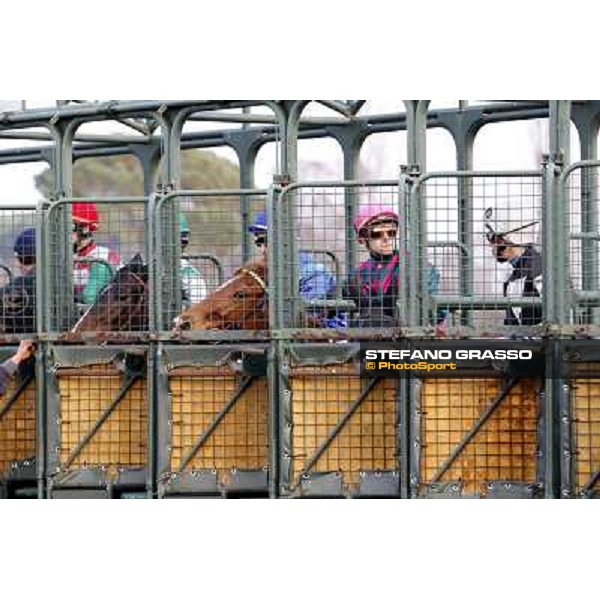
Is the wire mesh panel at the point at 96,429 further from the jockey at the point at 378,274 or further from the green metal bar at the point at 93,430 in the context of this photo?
the jockey at the point at 378,274

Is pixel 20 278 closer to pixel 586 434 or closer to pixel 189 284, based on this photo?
pixel 189 284

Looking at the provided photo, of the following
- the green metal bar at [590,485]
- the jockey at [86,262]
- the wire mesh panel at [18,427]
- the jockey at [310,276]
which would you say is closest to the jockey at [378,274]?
the jockey at [310,276]

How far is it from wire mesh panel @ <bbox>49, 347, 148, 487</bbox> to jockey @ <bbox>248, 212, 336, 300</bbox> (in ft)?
3.75

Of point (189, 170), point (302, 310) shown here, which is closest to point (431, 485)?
point (302, 310)

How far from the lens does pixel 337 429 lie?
42.9 feet

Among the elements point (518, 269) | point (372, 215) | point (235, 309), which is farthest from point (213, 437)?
point (518, 269)

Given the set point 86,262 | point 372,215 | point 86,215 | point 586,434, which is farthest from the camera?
point 86,215

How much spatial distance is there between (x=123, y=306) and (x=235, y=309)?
79 cm

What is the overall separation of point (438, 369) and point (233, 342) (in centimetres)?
129

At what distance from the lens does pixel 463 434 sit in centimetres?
1286

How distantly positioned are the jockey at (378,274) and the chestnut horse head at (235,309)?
1.72 ft

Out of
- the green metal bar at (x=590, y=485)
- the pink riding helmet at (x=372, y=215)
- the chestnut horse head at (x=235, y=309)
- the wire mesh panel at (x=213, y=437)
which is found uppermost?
the pink riding helmet at (x=372, y=215)

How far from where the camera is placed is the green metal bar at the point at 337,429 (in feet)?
42.8
